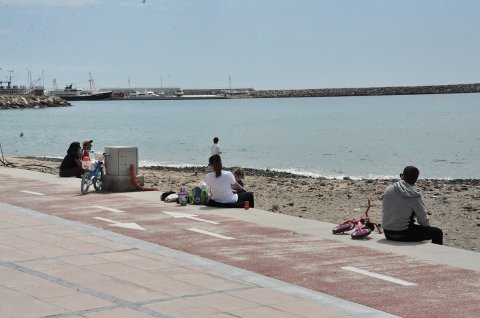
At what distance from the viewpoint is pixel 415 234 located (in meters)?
11.2

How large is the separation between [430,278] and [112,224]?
5442 mm

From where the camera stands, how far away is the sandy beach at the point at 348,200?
17.6 metres

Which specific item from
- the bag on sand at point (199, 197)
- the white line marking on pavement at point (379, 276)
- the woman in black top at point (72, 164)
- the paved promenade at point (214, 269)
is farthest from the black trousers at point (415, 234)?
the woman in black top at point (72, 164)

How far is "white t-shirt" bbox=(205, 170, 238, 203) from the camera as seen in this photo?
1459 cm

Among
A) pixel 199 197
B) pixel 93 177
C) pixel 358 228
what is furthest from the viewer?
pixel 93 177

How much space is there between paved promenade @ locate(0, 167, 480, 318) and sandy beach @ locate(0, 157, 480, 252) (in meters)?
3.90

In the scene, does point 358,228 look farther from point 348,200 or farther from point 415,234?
point 348,200

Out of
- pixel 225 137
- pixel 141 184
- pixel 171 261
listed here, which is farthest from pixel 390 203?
pixel 225 137

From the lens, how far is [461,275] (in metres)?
9.30

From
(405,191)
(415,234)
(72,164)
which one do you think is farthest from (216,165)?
(72,164)

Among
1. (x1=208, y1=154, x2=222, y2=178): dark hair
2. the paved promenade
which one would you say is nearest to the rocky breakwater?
(x1=208, y1=154, x2=222, y2=178): dark hair

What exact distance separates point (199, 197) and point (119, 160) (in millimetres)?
3010

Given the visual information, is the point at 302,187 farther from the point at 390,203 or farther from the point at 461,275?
the point at 461,275

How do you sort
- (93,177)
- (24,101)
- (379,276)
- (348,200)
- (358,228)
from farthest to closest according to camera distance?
(24,101)
(348,200)
(93,177)
(358,228)
(379,276)
